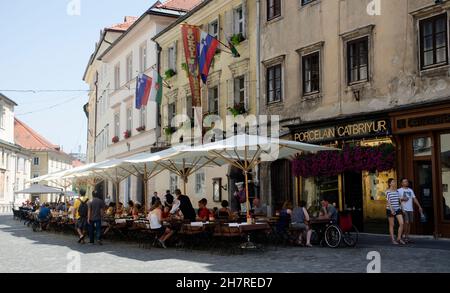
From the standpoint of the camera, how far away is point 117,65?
41781 millimetres

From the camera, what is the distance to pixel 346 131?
18.7m

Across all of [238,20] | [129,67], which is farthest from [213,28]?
[129,67]

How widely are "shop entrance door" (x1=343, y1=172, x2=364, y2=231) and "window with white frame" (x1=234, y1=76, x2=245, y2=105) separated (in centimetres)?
761

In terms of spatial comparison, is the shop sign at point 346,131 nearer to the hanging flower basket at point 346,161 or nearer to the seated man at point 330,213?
the hanging flower basket at point 346,161

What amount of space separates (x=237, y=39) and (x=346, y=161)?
869 cm

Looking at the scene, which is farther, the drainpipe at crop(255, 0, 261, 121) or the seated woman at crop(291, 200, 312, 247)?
the drainpipe at crop(255, 0, 261, 121)

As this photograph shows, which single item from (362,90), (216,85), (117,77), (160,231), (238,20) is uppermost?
(117,77)

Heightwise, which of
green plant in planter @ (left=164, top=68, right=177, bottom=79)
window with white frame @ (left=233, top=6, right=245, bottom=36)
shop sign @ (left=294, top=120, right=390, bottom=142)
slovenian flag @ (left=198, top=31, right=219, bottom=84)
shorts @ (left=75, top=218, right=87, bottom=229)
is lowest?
shorts @ (left=75, top=218, right=87, bottom=229)

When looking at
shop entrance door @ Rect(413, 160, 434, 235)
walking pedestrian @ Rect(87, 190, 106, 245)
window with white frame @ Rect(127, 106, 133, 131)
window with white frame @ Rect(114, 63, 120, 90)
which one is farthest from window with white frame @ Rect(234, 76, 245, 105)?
window with white frame @ Rect(114, 63, 120, 90)

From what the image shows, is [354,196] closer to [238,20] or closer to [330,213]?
[330,213]

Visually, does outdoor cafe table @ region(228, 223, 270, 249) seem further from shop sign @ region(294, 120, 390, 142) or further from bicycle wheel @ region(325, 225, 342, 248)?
shop sign @ region(294, 120, 390, 142)

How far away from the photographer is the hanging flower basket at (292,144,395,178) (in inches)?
681
